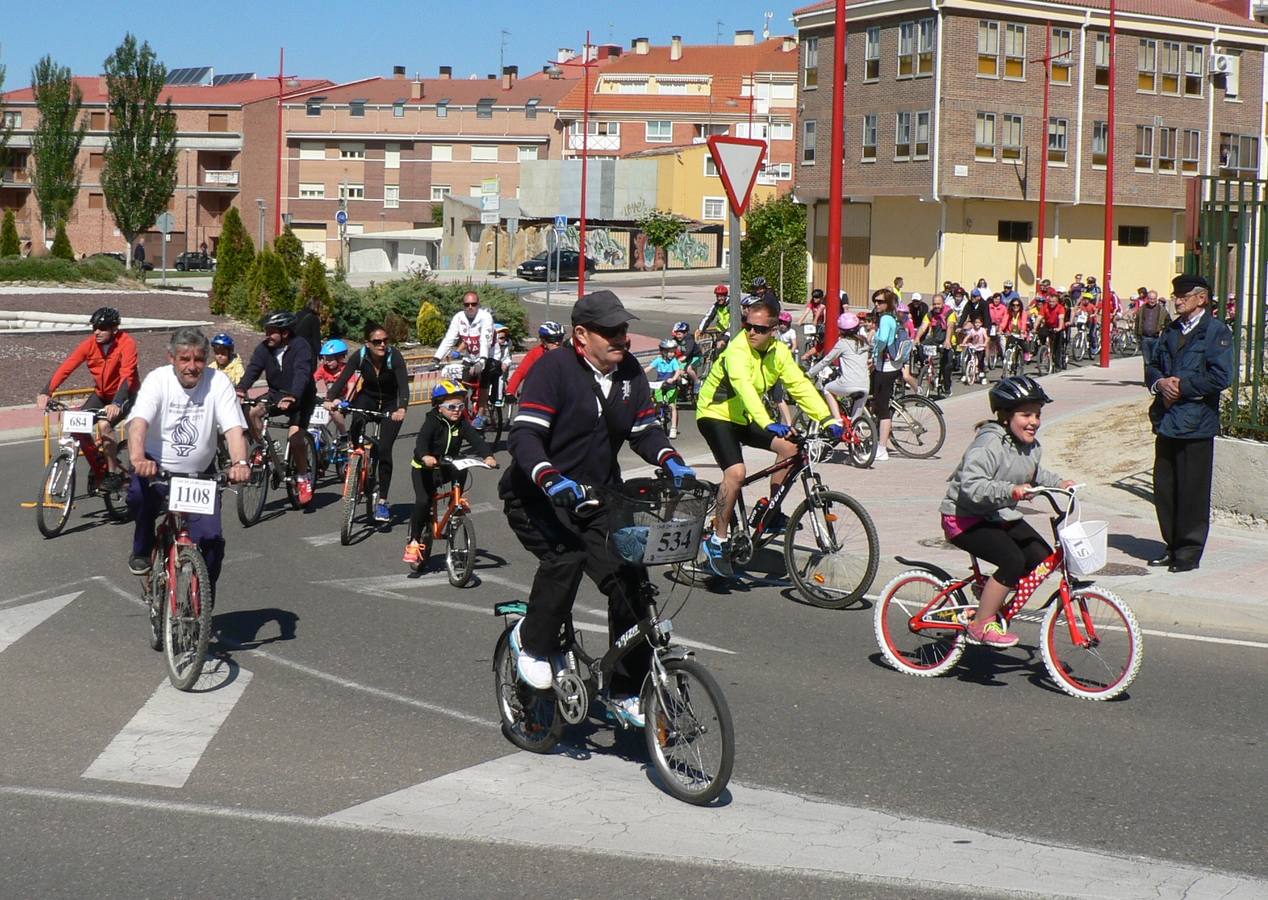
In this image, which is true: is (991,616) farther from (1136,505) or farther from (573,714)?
(1136,505)

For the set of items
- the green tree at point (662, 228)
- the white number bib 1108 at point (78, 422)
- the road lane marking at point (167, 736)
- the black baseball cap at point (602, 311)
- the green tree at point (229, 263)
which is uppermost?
the green tree at point (662, 228)

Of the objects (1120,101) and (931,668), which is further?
(1120,101)

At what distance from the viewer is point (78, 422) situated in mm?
13203

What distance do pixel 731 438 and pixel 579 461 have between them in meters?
4.38

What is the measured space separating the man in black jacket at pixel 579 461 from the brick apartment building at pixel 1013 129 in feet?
167

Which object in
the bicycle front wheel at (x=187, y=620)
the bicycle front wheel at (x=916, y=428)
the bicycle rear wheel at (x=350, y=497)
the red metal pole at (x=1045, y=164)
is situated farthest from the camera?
the red metal pole at (x=1045, y=164)

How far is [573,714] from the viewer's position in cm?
644

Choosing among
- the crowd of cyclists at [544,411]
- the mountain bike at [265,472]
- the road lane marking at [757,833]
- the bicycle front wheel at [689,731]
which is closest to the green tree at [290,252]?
the crowd of cyclists at [544,411]

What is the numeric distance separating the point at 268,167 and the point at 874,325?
8792 centimetres

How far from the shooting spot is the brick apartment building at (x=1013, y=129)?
188 ft

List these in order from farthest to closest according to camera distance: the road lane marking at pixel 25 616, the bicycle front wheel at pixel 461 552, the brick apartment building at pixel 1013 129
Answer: the brick apartment building at pixel 1013 129, the bicycle front wheel at pixel 461 552, the road lane marking at pixel 25 616

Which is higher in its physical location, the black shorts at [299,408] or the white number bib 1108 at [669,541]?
the black shorts at [299,408]

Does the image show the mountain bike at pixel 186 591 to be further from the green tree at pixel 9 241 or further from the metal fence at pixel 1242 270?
the green tree at pixel 9 241

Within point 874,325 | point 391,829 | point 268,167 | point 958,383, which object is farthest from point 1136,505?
point 268,167
